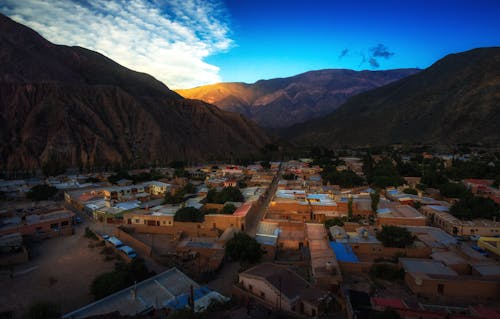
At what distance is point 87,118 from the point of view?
181 feet

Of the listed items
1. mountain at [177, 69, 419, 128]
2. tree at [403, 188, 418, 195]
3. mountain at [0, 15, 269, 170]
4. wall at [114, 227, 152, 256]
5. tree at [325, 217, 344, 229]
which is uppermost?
mountain at [177, 69, 419, 128]

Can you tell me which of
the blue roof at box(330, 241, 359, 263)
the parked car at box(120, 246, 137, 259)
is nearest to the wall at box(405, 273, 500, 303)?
the blue roof at box(330, 241, 359, 263)

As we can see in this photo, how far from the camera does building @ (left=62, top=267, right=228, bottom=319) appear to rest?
9383mm

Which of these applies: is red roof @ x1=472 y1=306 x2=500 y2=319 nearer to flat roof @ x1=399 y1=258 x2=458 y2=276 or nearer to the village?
the village

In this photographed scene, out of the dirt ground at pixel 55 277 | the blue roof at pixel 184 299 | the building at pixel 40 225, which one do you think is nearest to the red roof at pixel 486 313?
the blue roof at pixel 184 299

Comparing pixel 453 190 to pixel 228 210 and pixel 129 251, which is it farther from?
pixel 129 251

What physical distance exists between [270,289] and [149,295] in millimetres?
3991

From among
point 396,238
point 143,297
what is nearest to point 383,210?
point 396,238

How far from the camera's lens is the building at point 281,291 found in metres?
9.28

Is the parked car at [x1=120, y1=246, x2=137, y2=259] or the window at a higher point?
the window

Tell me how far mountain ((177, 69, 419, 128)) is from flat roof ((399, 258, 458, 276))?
123766 mm

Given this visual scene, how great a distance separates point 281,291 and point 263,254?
4.39 metres

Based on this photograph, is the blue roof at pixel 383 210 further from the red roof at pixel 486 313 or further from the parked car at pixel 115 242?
the parked car at pixel 115 242

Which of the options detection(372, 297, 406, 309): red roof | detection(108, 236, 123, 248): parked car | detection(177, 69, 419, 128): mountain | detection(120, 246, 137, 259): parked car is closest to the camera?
detection(372, 297, 406, 309): red roof
